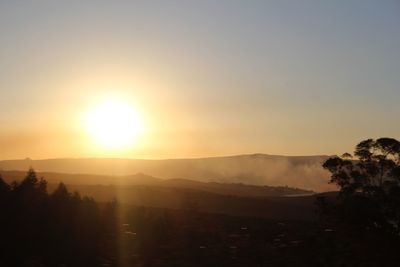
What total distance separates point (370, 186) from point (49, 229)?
1862 cm

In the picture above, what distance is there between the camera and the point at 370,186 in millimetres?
31922

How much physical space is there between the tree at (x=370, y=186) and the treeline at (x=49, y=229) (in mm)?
14340

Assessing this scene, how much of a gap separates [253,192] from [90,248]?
72.5m

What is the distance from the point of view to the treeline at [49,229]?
25812 mm

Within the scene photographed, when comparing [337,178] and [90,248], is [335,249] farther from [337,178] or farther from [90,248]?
[90,248]

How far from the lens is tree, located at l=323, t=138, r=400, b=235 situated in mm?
31250

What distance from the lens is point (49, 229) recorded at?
2936cm

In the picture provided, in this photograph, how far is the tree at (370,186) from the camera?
3125 cm

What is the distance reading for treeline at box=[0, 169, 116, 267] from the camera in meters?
25.8

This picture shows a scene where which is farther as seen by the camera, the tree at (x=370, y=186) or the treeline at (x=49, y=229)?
the tree at (x=370, y=186)

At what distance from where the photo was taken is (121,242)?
31.2 metres

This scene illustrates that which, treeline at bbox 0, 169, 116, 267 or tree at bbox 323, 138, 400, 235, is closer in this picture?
treeline at bbox 0, 169, 116, 267

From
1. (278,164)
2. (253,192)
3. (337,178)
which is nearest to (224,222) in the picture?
(337,178)

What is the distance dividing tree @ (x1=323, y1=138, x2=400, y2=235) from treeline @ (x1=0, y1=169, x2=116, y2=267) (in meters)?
14.3
